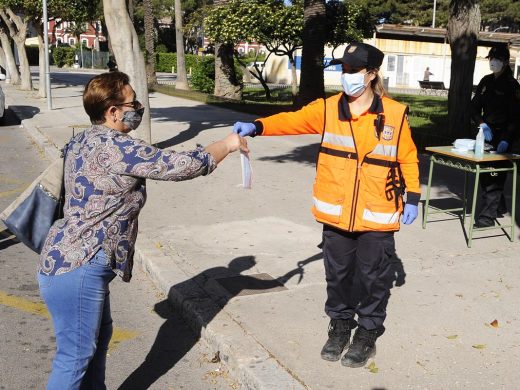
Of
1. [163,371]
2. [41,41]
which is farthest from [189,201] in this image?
[41,41]

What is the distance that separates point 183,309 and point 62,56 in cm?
6575

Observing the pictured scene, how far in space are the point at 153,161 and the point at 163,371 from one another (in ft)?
6.12

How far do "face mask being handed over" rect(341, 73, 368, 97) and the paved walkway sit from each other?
165cm

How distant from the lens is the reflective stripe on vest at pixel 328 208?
3879 millimetres

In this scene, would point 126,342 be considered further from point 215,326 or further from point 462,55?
point 462,55

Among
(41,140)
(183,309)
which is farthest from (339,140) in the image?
(41,140)

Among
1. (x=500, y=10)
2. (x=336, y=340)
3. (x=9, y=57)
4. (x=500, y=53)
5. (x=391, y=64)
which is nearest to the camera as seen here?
(x=336, y=340)

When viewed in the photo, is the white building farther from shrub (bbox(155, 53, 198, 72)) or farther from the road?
the road

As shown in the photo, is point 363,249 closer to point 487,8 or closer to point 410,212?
point 410,212

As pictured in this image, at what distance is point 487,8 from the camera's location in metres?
66.2

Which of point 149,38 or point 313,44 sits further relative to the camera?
point 149,38

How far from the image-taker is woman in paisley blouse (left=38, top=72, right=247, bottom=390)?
2.85m

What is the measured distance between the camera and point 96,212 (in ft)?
9.43

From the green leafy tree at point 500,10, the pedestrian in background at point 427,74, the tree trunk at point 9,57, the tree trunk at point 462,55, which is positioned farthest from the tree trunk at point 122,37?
the green leafy tree at point 500,10
